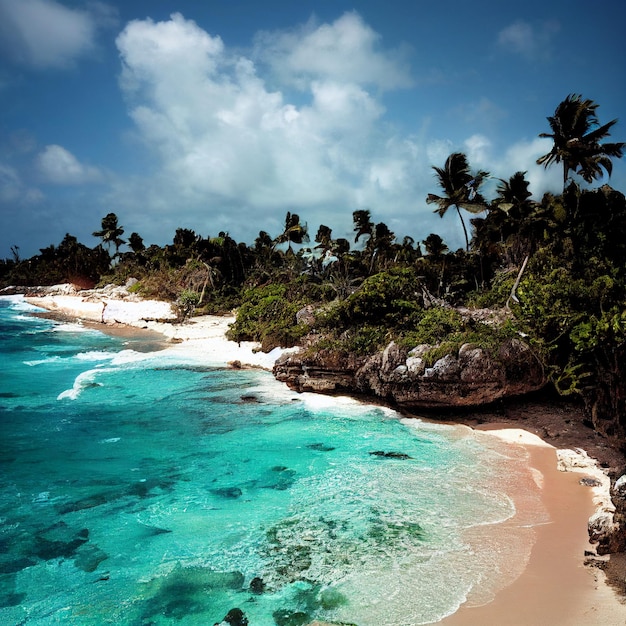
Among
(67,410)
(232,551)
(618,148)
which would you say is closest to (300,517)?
(232,551)

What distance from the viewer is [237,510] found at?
11461 mm

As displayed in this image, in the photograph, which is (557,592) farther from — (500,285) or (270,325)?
(270,325)

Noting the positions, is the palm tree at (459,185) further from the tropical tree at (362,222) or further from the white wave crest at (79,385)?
the white wave crest at (79,385)

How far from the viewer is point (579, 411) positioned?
54.5 ft

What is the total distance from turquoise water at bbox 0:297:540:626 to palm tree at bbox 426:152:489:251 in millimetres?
19526

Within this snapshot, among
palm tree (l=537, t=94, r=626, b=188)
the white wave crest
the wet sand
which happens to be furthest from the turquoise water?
palm tree (l=537, t=94, r=626, b=188)

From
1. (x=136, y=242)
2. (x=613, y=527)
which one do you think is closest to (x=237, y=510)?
(x=613, y=527)

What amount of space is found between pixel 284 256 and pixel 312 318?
2833 centimetres

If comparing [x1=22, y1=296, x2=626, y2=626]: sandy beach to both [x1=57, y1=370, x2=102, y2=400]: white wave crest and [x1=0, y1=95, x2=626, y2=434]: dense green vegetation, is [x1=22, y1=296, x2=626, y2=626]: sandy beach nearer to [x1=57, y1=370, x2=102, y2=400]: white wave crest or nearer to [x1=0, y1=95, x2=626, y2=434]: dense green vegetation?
[x1=0, y1=95, x2=626, y2=434]: dense green vegetation

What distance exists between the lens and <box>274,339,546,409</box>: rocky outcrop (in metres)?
16.8

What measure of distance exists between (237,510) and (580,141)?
26.3m

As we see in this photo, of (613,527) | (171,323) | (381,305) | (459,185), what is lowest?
(613,527)

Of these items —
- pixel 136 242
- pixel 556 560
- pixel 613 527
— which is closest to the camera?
pixel 613 527

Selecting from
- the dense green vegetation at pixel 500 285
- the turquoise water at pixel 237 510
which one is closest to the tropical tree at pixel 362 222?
the dense green vegetation at pixel 500 285
